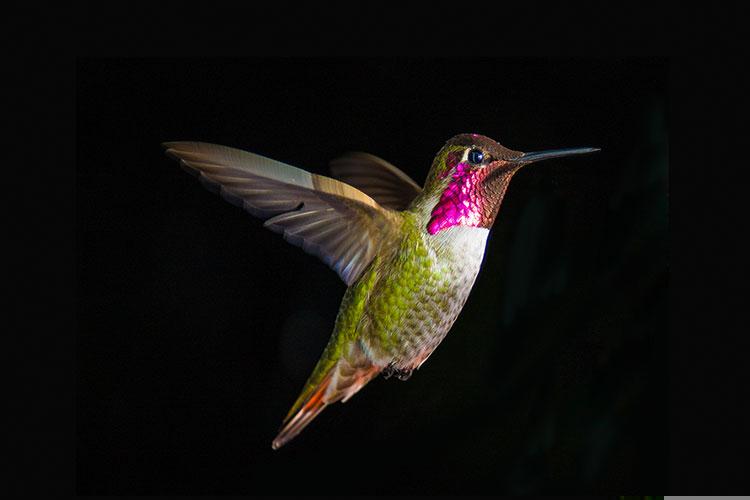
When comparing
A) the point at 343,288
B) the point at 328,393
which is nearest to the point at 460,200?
the point at 343,288

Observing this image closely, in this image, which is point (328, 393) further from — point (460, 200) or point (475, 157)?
point (475, 157)

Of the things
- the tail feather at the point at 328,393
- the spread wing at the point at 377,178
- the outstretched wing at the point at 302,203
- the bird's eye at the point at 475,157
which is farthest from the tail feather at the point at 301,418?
the bird's eye at the point at 475,157

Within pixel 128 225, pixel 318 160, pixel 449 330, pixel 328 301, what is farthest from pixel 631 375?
pixel 128 225

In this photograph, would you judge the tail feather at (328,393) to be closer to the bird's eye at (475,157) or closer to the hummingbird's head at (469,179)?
the hummingbird's head at (469,179)

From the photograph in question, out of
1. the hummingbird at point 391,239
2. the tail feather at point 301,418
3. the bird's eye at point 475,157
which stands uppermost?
the bird's eye at point 475,157

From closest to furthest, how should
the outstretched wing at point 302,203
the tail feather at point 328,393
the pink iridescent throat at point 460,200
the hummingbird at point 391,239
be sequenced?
1. the outstretched wing at point 302,203
2. the hummingbird at point 391,239
3. the pink iridescent throat at point 460,200
4. the tail feather at point 328,393

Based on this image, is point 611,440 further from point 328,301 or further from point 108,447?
point 108,447

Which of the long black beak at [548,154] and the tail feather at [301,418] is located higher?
the long black beak at [548,154]

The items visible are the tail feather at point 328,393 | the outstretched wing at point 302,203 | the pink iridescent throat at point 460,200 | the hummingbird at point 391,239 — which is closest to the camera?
the outstretched wing at point 302,203
